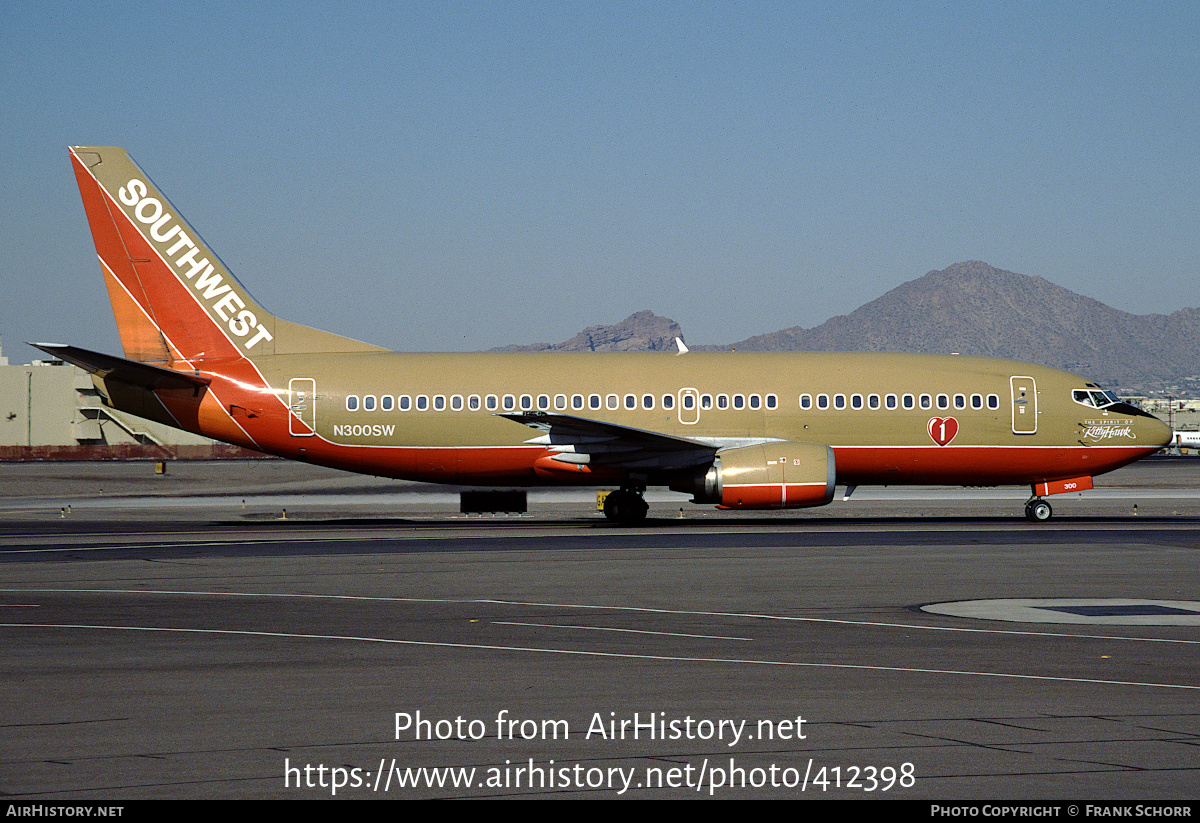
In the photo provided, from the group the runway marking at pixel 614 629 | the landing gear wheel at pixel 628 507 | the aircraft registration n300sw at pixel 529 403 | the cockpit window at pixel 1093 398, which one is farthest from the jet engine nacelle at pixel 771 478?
the runway marking at pixel 614 629

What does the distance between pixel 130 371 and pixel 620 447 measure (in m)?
13.5

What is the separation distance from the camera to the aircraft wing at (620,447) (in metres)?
31.2

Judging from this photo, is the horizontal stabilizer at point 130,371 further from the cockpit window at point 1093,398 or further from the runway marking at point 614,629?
the cockpit window at point 1093,398

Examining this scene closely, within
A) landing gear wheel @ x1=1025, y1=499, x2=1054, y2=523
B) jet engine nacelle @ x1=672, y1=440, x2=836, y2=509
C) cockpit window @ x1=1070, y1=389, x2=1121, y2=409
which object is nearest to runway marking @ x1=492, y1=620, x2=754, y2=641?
jet engine nacelle @ x1=672, y1=440, x2=836, y2=509

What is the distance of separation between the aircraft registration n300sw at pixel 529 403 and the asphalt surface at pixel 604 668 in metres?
6.32

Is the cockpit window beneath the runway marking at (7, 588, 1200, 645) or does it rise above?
above

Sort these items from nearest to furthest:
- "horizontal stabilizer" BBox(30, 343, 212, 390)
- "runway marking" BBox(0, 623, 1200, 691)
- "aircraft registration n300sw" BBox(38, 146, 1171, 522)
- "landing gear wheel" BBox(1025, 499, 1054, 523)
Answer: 1. "runway marking" BBox(0, 623, 1200, 691)
2. "horizontal stabilizer" BBox(30, 343, 212, 390)
3. "landing gear wheel" BBox(1025, 499, 1054, 523)
4. "aircraft registration n300sw" BBox(38, 146, 1171, 522)

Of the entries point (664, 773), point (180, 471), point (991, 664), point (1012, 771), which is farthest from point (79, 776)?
point (180, 471)

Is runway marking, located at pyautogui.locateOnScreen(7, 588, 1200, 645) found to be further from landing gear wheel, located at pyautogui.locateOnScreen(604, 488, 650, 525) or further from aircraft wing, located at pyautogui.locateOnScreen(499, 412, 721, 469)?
landing gear wheel, located at pyautogui.locateOnScreen(604, 488, 650, 525)

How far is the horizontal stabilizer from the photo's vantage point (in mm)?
29653

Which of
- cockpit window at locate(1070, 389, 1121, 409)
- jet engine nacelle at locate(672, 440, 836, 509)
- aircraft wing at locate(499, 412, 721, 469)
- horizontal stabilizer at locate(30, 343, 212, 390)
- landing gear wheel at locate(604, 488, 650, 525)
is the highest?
horizontal stabilizer at locate(30, 343, 212, 390)

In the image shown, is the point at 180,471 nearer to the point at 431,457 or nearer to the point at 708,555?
the point at 431,457

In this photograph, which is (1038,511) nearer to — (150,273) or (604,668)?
(604,668)

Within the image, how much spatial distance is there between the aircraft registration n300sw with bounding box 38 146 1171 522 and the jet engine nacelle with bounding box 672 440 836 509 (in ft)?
3.83
